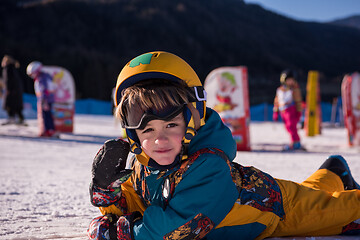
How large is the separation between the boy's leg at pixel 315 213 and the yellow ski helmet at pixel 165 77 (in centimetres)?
61

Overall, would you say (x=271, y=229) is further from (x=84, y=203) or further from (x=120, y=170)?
(x=84, y=203)

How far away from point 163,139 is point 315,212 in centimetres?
88

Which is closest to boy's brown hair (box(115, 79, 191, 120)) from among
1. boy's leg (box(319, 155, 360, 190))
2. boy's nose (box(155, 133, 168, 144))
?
boy's nose (box(155, 133, 168, 144))

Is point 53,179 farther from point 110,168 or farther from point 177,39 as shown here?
point 177,39

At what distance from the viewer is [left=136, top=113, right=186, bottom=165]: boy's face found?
141 cm

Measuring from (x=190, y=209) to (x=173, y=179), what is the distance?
6.6 inches

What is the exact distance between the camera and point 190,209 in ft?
4.36

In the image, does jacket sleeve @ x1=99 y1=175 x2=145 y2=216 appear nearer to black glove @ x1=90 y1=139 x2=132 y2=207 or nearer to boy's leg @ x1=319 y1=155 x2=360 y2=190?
black glove @ x1=90 y1=139 x2=132 y2=207

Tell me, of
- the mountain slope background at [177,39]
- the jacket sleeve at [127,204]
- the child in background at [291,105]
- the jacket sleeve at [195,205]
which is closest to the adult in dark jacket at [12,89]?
the child in background at [291,105]

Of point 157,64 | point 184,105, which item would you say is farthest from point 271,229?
point 157,64

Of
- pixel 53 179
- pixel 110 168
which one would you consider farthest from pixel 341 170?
pixel 53 179

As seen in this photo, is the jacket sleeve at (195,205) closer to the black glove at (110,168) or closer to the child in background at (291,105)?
the black glove at (110,168)

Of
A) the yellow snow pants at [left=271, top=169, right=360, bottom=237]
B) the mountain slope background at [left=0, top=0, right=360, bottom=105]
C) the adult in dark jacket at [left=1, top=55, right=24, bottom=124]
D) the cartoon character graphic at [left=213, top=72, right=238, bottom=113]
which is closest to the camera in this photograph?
the yellow snow pants at [left=271, top=169, right=360, bottom=237]

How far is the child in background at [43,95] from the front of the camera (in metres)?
7.02
